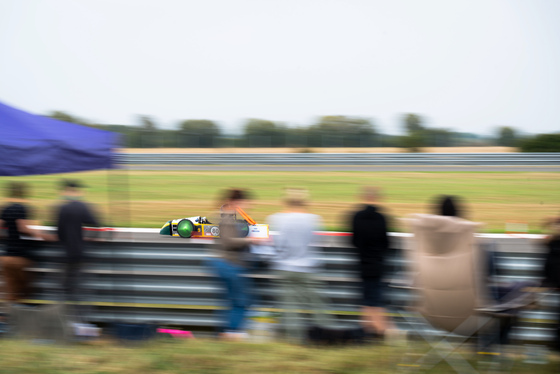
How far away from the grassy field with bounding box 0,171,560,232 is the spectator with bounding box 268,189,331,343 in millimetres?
3087

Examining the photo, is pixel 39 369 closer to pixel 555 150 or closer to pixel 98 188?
pixel 98 188

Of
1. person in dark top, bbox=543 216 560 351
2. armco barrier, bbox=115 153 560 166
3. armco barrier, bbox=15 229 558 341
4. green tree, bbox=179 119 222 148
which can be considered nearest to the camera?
person in dark top, bbox=543 216 560 351

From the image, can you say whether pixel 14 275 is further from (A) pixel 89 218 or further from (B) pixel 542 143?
(B) pixel 542 143

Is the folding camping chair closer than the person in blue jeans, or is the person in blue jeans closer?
the folding camping chair

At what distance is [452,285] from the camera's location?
12.0 feet

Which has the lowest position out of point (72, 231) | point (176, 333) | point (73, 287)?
point (176, 333)

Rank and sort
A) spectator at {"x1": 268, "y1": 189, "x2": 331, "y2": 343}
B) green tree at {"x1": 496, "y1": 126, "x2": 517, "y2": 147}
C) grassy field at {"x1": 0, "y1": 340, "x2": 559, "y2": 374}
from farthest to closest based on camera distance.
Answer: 1. green tree at {"x1": 496, "y1": 126, "x2": 517, "y2": 147}
2. spectator at {"x1": 268, "y1": 189, "x2": 331, "y2": 343}
3. grassy field at {"x1": 0, "y1": 340, "x2": 559, "y2": 374}

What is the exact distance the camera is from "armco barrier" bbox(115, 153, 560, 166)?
17.7 meters

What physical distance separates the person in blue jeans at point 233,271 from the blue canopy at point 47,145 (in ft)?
5.64

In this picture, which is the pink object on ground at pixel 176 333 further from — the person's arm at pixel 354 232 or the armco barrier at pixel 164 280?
the person's arm at pixel 354 232

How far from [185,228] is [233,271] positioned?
3.79m

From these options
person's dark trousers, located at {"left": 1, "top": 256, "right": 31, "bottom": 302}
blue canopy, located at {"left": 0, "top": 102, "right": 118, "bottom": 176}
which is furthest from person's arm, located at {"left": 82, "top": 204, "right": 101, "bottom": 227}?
person's dark trousers, located at {"left": 1, "top": 256, "right": 31, "bottom": 302}

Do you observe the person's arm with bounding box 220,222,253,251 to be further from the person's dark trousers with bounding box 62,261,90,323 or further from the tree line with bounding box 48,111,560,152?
the tree line with bounding box 48,111,560,152

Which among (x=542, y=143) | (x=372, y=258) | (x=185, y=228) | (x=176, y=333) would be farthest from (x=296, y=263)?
(x=542, y=143)
